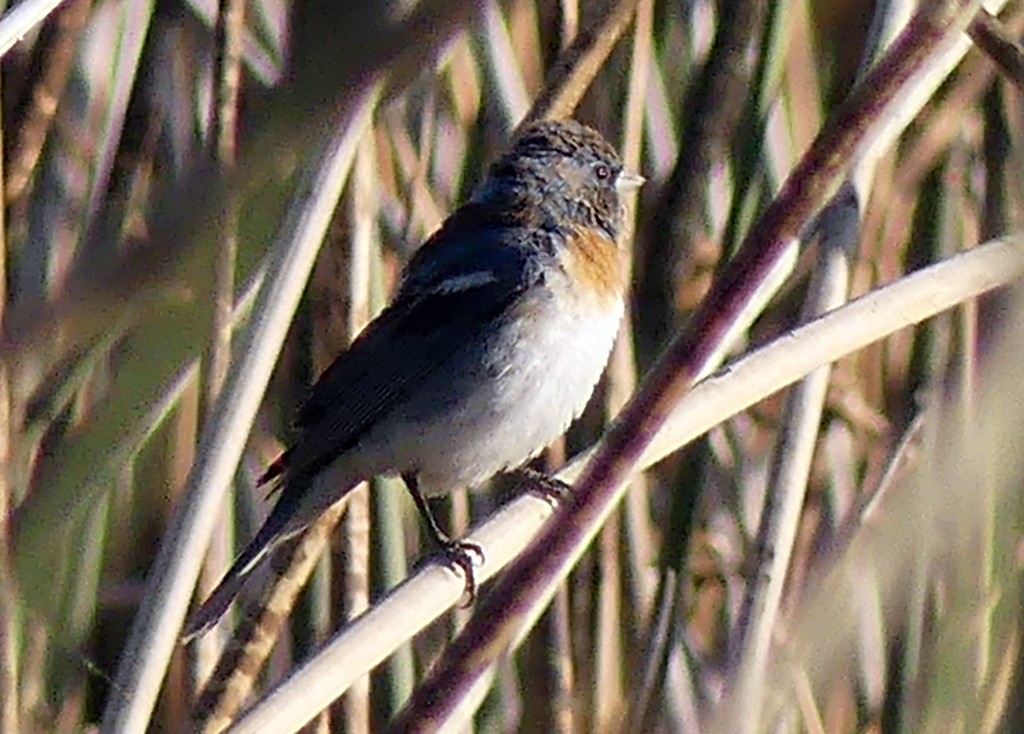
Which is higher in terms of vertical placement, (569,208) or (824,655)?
(569,208)

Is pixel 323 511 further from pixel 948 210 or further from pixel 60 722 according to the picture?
pixel 948 210

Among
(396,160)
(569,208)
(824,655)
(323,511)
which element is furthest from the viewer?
(569,208)

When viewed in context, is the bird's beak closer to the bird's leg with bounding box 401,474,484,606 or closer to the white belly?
the white belly

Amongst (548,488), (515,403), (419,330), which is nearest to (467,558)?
(548,488)

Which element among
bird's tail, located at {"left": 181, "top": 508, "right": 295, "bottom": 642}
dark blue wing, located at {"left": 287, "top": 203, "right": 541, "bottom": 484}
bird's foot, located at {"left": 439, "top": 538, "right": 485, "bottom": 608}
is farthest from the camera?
dark blue wing, located at {"left": 287, "top": 203, "right": 541, "bottom": 484}

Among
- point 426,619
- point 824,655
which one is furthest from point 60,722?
point 824,655

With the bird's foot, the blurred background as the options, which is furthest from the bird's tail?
the bird's foot

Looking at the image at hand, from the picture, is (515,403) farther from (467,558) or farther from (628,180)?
(467,558)

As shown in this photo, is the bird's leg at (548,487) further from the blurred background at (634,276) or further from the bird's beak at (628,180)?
the bird's beak at (628,180)
